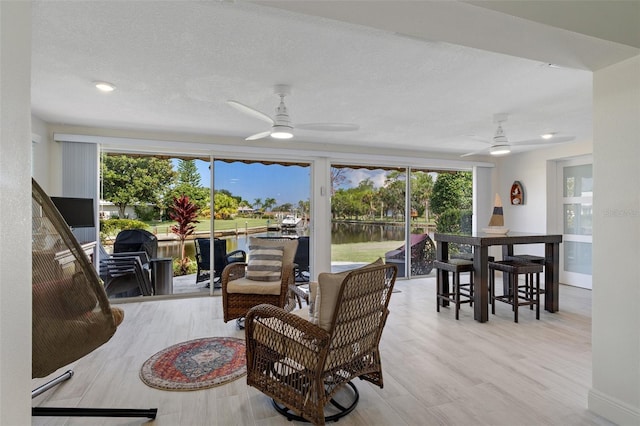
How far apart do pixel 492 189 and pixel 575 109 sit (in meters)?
3.02

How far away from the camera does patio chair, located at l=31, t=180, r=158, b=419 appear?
1.48m

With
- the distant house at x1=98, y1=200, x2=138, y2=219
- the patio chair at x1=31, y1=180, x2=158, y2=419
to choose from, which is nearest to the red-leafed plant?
the distant house at x1=98, y1=200, x2=138, y2=219

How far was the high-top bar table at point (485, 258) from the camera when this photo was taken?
12.1 feet

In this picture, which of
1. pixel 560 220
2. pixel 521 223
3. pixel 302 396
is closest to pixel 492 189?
pixel 521 223

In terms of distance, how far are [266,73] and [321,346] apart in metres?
2.03

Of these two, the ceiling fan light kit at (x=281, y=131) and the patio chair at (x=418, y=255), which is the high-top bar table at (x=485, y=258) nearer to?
the patio chair at (x=418, y=255)

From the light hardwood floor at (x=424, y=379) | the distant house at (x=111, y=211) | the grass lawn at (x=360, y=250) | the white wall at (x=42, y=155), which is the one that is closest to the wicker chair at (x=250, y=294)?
the light hardwood floor at (x=424, y=379)

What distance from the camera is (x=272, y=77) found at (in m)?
2.74

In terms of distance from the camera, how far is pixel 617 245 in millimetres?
1919

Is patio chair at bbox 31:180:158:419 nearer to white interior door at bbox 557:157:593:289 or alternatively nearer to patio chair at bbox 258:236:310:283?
patio chair at bbox 258:236:310:283

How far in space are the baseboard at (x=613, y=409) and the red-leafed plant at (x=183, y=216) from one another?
179 inches

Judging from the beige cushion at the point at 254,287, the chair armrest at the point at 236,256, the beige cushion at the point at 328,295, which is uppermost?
the beige cushion at the point at 328,295

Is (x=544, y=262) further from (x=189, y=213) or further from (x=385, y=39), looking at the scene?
(x=189, y=213)

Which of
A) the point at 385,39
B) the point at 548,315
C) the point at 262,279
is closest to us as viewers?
the point at 385,39
